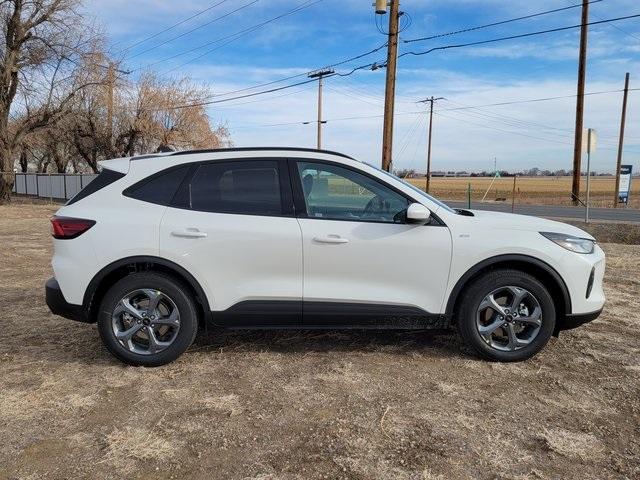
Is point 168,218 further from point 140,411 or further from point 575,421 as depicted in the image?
point 575,421

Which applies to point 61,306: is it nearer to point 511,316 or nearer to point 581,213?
point 511,316

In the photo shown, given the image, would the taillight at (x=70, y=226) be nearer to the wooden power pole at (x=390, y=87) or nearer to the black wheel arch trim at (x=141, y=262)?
the black wheel arch trim at (x=141, y=262)

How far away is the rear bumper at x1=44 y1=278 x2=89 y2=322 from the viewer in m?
4.25

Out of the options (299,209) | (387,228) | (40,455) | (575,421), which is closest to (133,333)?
(40,455)

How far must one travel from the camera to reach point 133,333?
13.9 feet

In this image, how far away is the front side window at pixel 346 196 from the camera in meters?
4.31

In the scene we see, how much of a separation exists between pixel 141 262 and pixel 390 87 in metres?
14.2

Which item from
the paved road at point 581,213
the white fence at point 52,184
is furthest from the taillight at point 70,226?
the white fence at point 52,184

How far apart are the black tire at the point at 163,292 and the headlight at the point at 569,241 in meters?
2.88

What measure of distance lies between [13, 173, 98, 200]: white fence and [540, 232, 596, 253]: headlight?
26339 millimetres

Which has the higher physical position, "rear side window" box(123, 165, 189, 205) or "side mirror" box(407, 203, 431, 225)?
"rear side window" box(123, 165, 189, 205)

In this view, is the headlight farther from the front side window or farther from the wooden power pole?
the wooden power pole

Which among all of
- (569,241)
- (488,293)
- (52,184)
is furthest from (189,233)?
(52,184)

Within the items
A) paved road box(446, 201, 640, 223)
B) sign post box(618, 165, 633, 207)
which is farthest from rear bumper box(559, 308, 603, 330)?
sign post box(618, 165, 633, 207)
